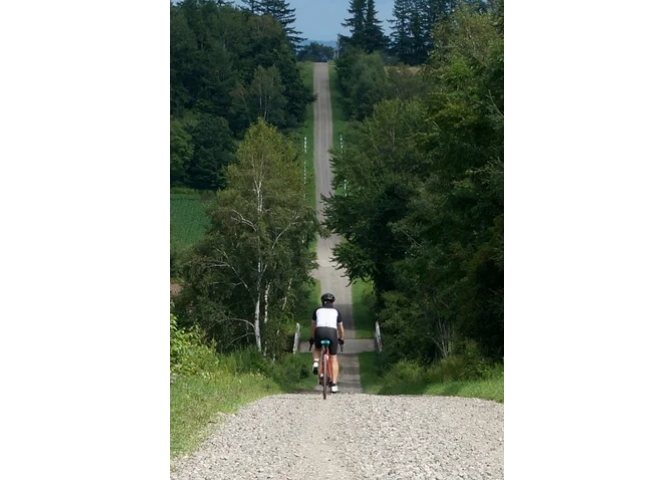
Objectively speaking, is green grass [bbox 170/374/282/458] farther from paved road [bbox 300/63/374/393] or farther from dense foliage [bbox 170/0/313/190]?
paved road [bbox 300/63/374/393]

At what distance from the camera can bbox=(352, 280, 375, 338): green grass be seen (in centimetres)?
4691

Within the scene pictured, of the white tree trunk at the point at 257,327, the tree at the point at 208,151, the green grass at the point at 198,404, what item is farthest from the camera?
the white tree trunk at the point at 257,327

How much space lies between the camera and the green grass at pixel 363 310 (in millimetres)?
46906

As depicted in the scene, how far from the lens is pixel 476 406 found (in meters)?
15.7

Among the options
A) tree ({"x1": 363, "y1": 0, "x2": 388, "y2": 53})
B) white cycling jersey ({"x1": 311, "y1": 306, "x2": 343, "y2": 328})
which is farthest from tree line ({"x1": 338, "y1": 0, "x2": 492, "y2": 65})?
white cycling jersey ({"x1": 311, "y1": 306, "x2": 343, "y2": 328})

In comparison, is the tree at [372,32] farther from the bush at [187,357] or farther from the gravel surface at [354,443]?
the gravel surface at [354,443]

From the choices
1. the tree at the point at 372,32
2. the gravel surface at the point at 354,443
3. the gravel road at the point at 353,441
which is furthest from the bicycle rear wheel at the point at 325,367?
the tree at the point at 372,32

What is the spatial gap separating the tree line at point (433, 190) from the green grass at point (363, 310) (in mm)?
A: 2052

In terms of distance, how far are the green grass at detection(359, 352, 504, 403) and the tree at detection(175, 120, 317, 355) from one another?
3.49 metres

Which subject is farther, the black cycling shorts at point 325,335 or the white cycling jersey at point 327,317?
the black cycling shorts at point 325,335

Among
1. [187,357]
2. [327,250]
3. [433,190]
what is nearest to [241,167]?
[433,190]
